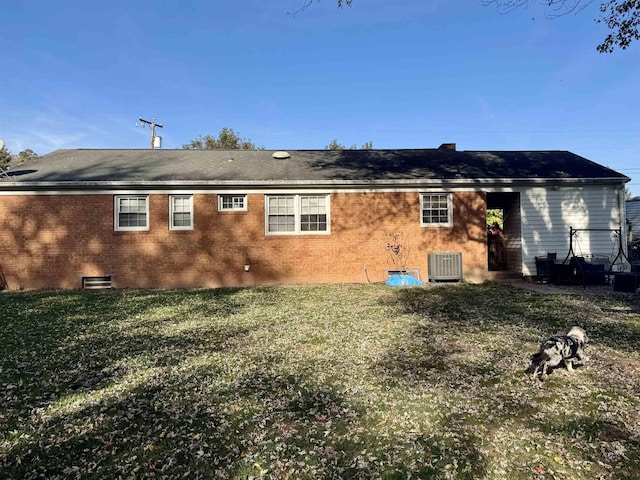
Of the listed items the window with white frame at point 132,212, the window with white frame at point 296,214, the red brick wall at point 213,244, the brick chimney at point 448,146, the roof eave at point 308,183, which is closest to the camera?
the roof eave at point 308,183

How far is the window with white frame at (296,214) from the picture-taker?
42.5ft

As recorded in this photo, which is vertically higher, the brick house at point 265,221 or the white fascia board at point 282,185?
the white fascia board at point 282,185

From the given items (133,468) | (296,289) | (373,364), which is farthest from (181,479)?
(296,289)

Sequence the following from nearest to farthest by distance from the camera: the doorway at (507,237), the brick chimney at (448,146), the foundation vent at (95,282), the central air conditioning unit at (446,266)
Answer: the foundation vent at (95,282)
the central air conditioning unit at (446,266)
the doorway at (507,237)
the brick chimney at (448,146)

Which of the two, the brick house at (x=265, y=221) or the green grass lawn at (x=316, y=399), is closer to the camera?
the green grass lawn at (x=316, y=399)

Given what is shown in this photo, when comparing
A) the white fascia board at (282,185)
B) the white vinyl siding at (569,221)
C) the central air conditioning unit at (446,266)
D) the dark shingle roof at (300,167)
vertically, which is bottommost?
the central air conditioning unit at (446,266)

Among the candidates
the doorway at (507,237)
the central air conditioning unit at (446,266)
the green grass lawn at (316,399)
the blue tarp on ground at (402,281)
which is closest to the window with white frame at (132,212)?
the green grass lawn at (316,399)

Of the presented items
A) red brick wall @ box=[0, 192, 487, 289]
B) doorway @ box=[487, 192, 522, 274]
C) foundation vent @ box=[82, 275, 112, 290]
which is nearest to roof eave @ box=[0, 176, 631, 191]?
red brick wall @ box=[0, 192, 487, 289]

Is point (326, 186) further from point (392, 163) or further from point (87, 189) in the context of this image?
point (87, 189)

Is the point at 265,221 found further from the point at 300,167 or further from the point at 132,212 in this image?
the point at 132,212

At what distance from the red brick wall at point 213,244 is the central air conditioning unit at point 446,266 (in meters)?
0.42

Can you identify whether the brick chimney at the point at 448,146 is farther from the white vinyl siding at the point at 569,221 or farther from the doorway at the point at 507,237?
the white vinyl siding at the point at 569,221

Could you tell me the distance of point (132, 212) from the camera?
12633mm

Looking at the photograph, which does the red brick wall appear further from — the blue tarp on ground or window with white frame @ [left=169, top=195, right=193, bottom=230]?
the blue tarp on ground
